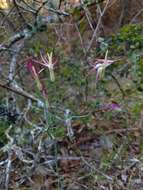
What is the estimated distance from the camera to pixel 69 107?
3.18m

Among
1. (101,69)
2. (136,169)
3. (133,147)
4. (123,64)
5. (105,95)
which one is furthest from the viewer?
(123,64)

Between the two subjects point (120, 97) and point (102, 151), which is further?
point (120, 97)

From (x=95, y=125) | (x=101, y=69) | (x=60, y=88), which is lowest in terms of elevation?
(x=95, y=125)

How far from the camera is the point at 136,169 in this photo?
2881 mm

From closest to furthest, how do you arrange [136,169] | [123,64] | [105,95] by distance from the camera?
[136,169]
[105,95]
[123,64]

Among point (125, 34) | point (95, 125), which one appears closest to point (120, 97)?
point (95, 125)

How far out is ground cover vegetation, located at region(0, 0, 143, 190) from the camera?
278cm

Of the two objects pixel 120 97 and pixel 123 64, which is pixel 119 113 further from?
pixel 123 64

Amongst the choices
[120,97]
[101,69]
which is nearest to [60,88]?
[120,97]

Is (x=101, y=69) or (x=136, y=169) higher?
(x=101, y=69)

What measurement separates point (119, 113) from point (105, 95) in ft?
0.66

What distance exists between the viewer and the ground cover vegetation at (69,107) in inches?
109

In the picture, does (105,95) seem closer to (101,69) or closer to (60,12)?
(60,12)

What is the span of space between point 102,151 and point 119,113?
0.33 meters
